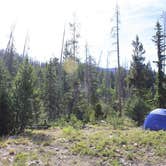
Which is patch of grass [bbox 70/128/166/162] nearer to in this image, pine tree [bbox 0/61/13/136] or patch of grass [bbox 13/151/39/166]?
patch of grass [bbox 13/151/39/166]

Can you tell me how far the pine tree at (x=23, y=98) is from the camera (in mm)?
14883

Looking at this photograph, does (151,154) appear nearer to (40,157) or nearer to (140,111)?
(40,157)

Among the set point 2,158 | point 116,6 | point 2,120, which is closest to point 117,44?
point 116,6

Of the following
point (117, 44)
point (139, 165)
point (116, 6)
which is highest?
point (116, 6)

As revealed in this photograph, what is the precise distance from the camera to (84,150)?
1023cm

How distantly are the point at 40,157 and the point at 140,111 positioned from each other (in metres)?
13.9

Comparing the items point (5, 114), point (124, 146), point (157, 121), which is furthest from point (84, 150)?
point (157, 121)

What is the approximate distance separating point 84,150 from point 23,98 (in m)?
5.70

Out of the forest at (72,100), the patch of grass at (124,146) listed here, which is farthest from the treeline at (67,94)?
the patch of grass at (124,146)

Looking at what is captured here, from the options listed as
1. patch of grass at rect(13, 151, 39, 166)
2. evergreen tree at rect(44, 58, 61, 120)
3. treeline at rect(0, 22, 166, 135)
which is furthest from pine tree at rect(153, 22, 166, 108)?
patch of grass at rect(13, 151, 39, 166)

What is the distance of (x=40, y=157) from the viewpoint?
30.9 feet

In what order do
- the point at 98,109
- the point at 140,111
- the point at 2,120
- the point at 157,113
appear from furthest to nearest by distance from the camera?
1. the point at 98,109
2. the point at 140,111
3. the point at 157,113
4. the point at 2,120

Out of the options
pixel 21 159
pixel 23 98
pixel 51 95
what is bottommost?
pixel 21 159

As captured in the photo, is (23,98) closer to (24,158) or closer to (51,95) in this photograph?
(24,158)
